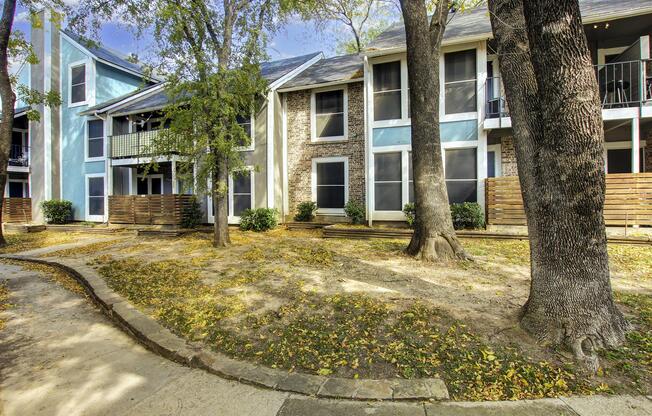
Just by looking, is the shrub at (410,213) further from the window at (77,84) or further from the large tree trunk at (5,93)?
the window at (77,84)

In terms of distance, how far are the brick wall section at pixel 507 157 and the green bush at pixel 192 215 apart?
39.3 feet

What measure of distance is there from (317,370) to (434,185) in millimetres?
5041

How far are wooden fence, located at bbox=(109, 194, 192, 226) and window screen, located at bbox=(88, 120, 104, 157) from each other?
3.02 m

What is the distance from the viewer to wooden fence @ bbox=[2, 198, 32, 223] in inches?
715

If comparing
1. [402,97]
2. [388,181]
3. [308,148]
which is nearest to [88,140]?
[308,148]

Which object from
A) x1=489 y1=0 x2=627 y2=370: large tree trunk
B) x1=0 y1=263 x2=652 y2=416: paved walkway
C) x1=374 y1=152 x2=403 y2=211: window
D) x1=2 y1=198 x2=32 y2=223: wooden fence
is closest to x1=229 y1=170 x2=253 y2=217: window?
x1=374 y1=152 x2=403 y2=211: window

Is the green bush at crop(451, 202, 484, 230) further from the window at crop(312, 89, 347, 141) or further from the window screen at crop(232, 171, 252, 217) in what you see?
the window screen at crop(232, 171, 252, 217)

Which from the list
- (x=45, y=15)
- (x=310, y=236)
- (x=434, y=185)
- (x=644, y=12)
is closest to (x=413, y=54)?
(x=434, y=185)

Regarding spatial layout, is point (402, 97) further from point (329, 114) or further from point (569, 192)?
point (569, 192)

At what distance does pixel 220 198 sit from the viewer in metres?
9.54

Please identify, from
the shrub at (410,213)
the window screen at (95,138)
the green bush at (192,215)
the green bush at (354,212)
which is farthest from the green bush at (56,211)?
the shrub at (410,213)

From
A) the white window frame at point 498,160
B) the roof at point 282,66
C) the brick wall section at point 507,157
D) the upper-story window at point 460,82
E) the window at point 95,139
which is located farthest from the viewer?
the window at point 95,139

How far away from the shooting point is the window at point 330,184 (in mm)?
12836

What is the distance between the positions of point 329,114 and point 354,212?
4168mm
